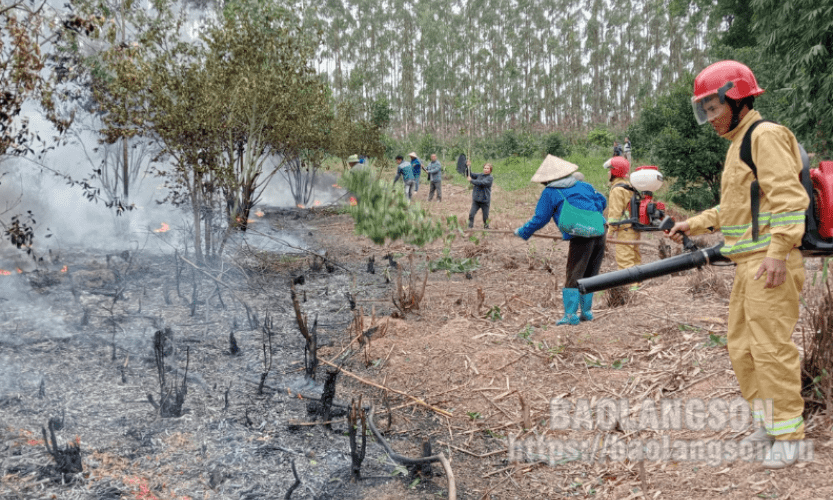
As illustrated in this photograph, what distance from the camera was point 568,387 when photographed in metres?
4.21

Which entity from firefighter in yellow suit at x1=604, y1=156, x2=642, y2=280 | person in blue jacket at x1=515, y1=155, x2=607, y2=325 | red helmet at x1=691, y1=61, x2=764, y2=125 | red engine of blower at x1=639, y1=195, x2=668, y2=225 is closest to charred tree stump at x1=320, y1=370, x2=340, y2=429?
person in blue jacket at x1=515, y1=155, x2=607, y2=325

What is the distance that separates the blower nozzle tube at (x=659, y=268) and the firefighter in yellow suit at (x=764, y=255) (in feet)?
0.35

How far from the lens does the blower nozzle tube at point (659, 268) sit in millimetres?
2953

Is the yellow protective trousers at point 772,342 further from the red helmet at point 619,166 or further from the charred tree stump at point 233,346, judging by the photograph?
the red helmet at point 619,166

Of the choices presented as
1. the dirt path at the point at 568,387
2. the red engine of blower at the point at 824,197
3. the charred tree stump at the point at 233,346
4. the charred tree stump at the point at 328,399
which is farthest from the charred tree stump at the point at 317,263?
the red engine of blower at the point at 824,197

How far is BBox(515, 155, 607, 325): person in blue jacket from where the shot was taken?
5.22m

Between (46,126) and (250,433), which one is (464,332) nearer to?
(250,433)

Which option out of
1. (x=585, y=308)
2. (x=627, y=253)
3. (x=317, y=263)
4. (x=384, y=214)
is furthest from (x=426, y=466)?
(x=317, y=263)

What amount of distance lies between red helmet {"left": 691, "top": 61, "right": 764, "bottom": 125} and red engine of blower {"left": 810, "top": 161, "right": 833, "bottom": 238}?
478 millimetres

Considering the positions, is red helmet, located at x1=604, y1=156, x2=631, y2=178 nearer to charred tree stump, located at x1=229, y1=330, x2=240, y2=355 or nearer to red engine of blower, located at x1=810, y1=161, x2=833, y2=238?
red engine of blower, located at x1=810, y1=161, x2=833, y2=238

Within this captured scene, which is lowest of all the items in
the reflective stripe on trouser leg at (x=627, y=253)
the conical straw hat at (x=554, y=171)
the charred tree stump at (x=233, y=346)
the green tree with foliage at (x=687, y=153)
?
the charred tree stump at (x=233, y=346)

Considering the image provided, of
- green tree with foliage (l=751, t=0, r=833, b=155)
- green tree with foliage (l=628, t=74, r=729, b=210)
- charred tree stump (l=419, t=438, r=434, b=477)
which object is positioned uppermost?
green tree with foliage (l=751, t=0, r=833, b=155)

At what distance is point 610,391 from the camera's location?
3977 millimetres

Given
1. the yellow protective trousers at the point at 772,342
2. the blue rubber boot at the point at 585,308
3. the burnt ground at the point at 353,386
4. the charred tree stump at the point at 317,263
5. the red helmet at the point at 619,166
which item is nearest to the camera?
the yellow protective trousers at the point at 772,342
